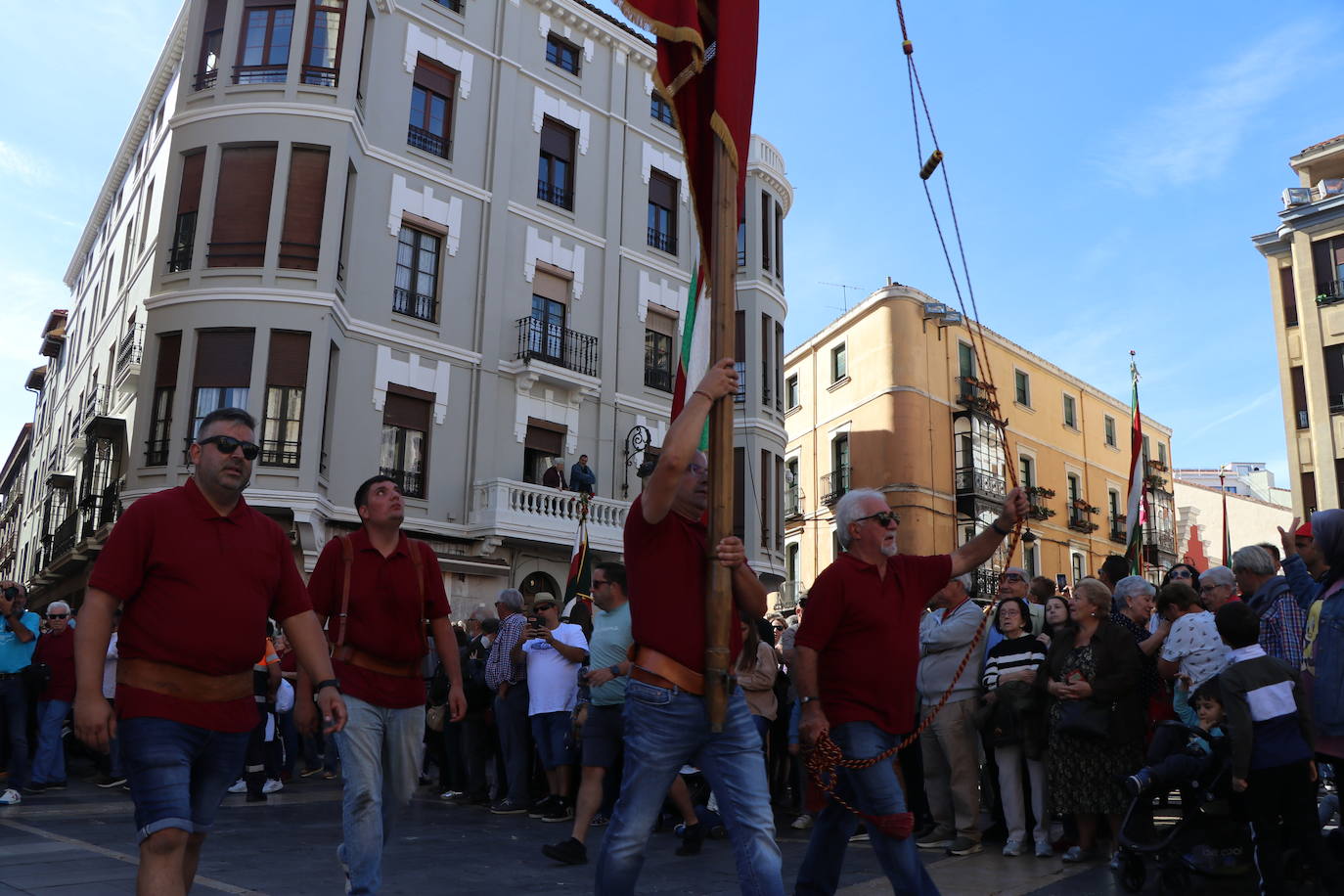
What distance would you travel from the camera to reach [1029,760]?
25.6 ft

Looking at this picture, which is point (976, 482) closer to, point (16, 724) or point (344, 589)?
point (16, 724)

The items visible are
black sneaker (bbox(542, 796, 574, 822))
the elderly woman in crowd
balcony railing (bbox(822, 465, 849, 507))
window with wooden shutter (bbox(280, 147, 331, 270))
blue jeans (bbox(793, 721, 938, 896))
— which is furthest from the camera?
balcony railing (bbox(822, 465, 849, 507))

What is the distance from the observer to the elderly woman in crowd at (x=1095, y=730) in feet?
23.6

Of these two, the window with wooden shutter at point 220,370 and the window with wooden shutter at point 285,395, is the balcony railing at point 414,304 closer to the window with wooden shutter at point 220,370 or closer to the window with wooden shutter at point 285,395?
the window with wooden shutter at point 285,395

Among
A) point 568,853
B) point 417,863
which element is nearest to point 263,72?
point 417,863

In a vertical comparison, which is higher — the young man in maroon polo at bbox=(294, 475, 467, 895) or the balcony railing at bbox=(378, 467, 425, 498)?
the balcony railing at bbox=(378, 467, 425, 498)

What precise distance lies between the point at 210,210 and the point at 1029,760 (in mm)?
18400

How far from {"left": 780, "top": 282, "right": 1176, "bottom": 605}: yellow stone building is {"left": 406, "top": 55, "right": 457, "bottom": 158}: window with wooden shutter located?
18.0 m

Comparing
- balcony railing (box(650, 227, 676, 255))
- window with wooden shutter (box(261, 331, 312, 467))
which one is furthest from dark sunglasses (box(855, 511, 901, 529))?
balcony railing (box(650, 227, 676, 255))

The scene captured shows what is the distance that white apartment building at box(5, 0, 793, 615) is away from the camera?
20203 mm

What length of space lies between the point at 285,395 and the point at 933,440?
24292mm

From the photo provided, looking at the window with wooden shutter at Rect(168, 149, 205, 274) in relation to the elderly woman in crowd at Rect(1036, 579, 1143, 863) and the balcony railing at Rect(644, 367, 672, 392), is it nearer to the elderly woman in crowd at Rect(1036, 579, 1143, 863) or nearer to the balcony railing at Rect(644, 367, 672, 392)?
the balcony railing at Rect(644, 367, 672, 392)

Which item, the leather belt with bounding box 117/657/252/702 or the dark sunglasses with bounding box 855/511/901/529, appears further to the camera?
the dark sunglasses with bounding box 855/511/901/529

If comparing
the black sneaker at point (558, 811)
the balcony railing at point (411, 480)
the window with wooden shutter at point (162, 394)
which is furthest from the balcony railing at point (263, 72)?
the black sneaker at point (558, 811)
